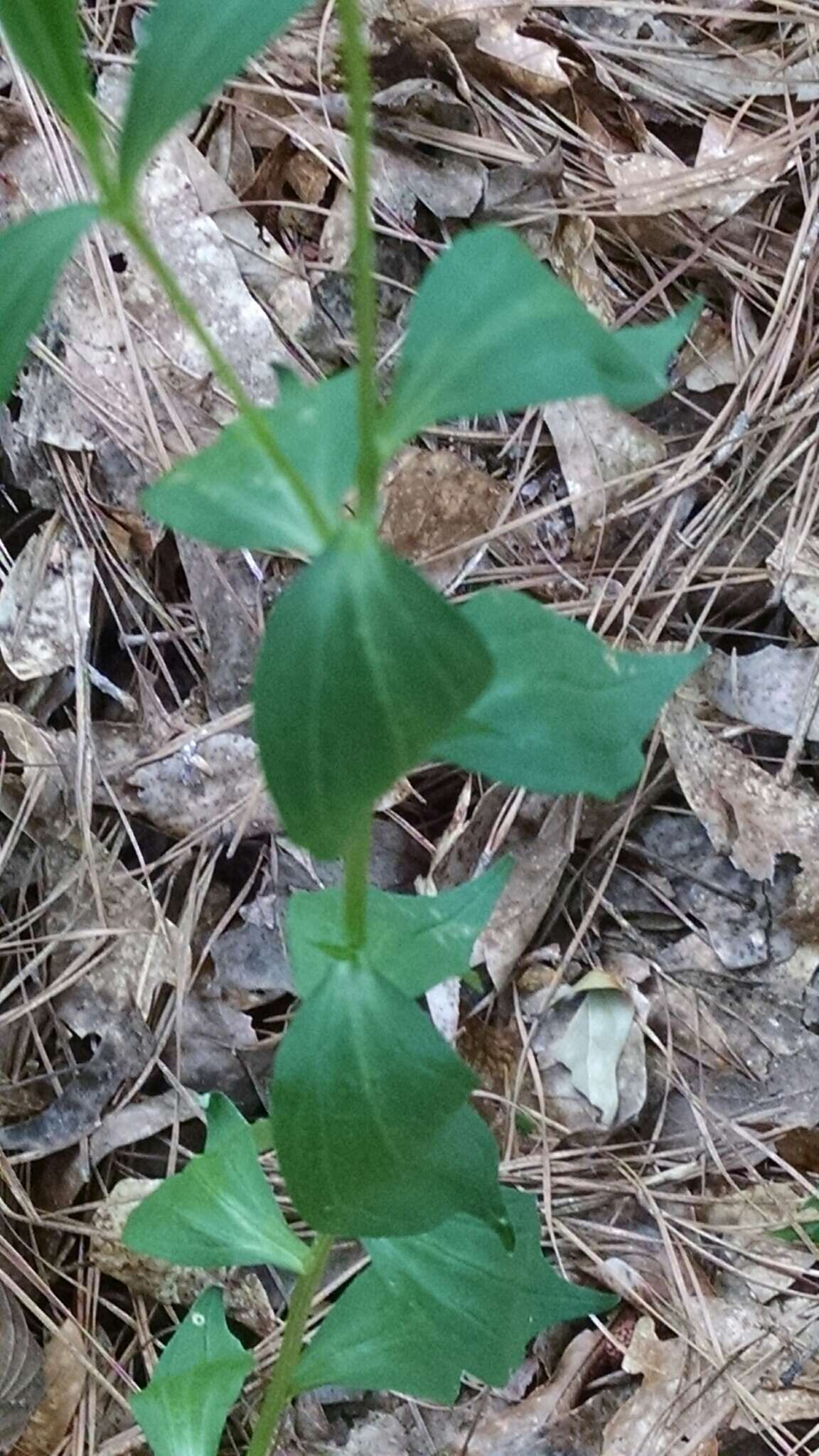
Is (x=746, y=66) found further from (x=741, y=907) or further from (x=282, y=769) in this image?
(x=282, y=769)

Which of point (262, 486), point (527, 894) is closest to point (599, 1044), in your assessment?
point (527, 894)

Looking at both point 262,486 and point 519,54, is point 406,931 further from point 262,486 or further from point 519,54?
point 519,54

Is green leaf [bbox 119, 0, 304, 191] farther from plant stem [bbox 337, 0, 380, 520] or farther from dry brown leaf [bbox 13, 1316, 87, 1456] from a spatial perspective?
dry brown leaf [bbox 13, 1316, 87, 1456]

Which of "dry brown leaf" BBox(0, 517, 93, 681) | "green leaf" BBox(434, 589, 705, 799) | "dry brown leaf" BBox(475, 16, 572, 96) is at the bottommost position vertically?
"dry brown leaf" BBox(0, 517, 93, 681)

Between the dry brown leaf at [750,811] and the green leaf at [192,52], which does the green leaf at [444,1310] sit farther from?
the green leaf at [192,52]

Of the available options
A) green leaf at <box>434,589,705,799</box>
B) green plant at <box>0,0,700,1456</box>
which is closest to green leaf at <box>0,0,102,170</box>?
green plant at <box>0,0,700,1456</box>

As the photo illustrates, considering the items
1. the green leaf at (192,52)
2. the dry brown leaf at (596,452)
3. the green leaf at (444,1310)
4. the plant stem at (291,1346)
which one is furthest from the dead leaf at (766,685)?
the green leaf at (192,52)
